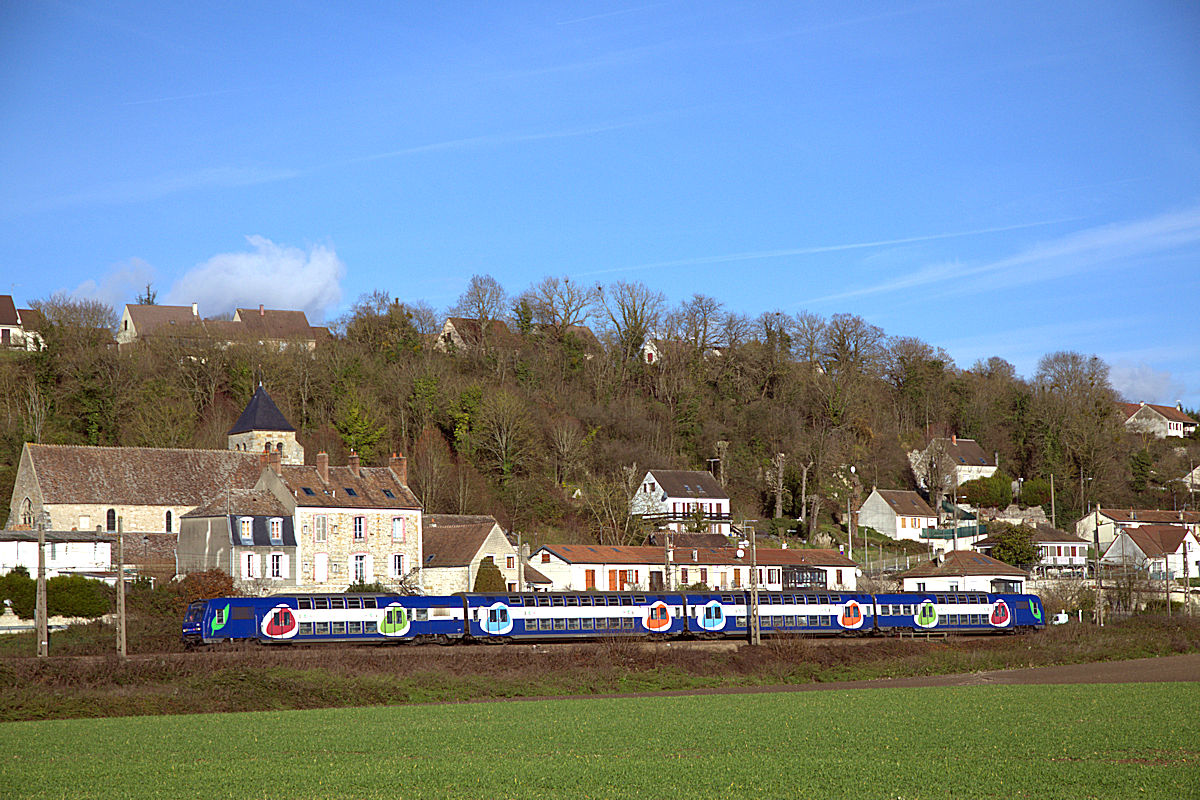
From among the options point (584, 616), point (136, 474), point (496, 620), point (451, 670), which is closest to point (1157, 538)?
point (584, 616)

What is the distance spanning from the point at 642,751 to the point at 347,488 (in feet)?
133

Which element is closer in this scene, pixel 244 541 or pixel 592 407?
pixel 244 541

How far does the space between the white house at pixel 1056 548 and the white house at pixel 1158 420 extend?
38457mm

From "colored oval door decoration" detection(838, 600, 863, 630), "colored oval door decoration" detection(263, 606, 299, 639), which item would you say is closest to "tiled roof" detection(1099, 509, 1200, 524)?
"colored oval door decoration" detection(838, 600, 863, 630)

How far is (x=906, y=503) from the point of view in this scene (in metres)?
90.1

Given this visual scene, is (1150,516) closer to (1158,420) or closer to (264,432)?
(1158,420)

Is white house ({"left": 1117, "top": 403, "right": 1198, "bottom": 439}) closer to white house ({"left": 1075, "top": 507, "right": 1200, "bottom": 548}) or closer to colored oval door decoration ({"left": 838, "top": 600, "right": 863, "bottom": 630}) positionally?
white house ({"left": 1075, "top": 507, "right": 1200, "bottom": 548})

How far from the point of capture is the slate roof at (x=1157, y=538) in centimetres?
7856

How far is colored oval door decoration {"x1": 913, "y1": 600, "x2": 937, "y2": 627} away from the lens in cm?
5372

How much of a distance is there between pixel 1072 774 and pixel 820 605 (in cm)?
3394

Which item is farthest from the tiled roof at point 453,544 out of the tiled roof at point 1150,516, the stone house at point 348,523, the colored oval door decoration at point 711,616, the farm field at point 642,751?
the tiled roof at point 1150,516

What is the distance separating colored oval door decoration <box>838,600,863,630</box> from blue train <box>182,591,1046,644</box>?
0.04 metres

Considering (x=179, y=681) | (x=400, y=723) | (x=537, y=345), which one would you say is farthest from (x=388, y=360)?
(x=400, y=723)

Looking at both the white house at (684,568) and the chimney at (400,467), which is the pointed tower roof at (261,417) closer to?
the chimney at (400,467)
